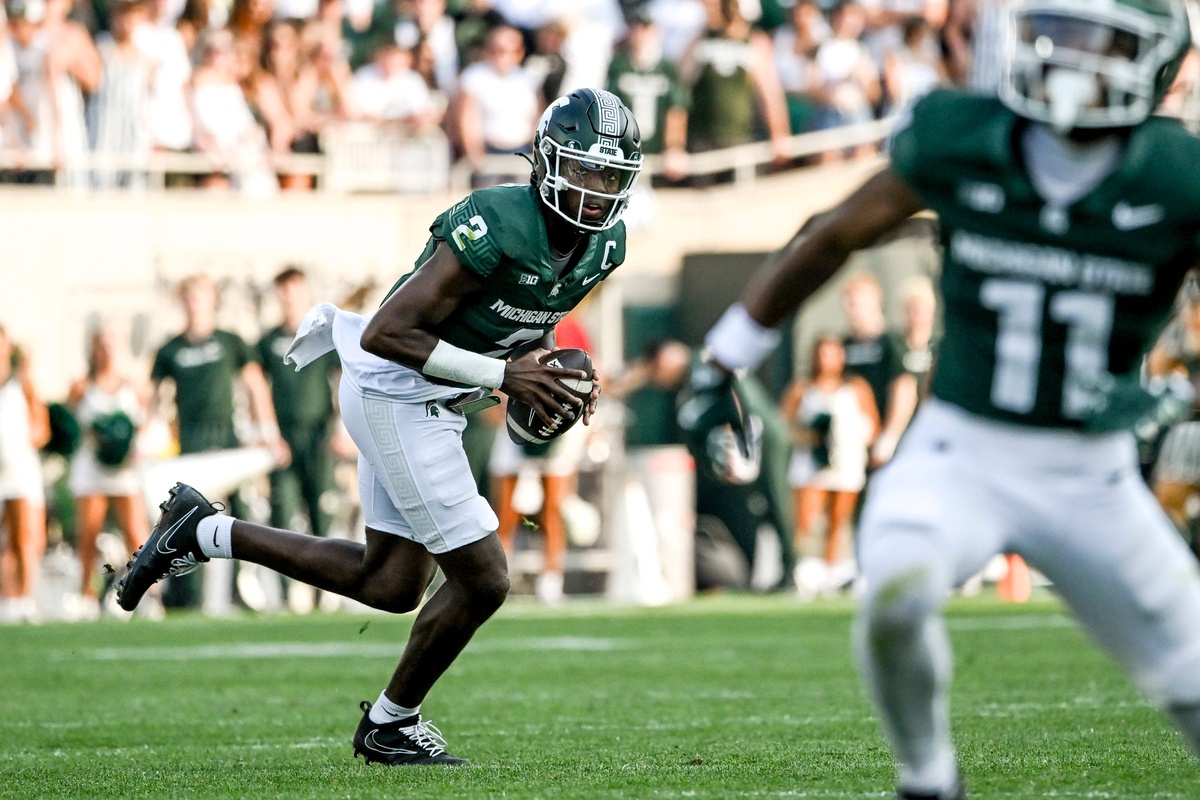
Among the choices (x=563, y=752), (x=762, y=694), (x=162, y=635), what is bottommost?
(x=162, y=635)

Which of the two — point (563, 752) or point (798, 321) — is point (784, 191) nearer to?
point (798, 321)

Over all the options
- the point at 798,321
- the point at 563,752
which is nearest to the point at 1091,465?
the point at 563,752

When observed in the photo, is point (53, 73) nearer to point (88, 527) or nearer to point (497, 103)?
point (497, 103)

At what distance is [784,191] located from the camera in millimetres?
15016

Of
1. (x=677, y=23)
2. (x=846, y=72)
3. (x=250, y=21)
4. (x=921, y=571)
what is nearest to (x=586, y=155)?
(x=921, y=571)

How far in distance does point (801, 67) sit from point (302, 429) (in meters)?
5.69

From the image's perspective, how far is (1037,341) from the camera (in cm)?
342

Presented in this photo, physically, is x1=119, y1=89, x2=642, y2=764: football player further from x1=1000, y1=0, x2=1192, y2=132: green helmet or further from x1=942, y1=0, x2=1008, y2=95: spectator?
x1=942, y1=0, x2=1008, y2=95: spectator

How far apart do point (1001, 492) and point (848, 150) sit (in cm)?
1223

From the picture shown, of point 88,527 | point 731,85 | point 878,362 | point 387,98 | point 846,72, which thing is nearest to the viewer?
point 88,527

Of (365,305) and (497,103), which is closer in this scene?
(365,305)

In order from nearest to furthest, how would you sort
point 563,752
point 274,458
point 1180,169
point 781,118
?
point 1180,169 < point 563,752 < point 274,458 < point 781,118

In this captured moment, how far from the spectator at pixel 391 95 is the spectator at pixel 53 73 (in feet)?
6.48

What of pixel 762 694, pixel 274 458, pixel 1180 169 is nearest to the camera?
pixel 1180 169
